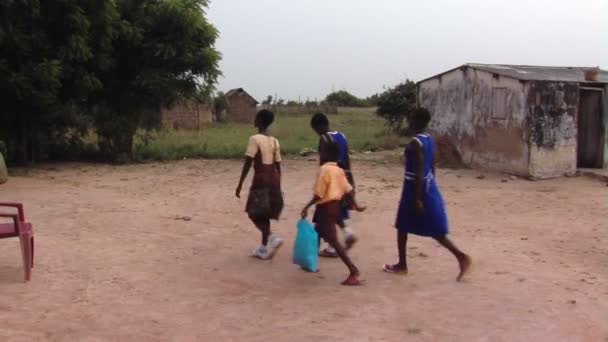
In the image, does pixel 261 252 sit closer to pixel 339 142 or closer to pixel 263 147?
pixel 263 147

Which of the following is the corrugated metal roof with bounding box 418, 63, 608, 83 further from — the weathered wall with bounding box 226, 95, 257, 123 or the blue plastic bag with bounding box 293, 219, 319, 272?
the weathered wall with bounding box 226, 95, 257, 123

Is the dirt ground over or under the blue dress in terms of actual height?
under

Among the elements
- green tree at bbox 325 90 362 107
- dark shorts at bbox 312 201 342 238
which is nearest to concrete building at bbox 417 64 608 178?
dark shorts at bbox 312 201 342 238

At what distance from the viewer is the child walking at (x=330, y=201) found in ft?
16.4

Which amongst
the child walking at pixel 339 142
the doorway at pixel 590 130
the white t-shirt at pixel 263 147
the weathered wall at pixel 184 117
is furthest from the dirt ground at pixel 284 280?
the weathered wall at pixel 184 117

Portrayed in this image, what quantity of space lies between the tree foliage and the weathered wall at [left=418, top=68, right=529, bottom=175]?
5585 mm

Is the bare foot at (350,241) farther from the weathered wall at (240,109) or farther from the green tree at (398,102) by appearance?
the weathered wall at (240,109)

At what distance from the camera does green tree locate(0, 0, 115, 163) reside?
12.0 m

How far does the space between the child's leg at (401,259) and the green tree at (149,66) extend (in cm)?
1024

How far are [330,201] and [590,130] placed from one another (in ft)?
34.2

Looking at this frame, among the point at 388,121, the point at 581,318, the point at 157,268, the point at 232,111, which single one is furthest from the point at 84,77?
the point at 232,111

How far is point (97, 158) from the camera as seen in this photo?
15750 mm

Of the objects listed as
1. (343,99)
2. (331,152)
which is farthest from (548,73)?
(343,99)

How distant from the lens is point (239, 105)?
35.8m
